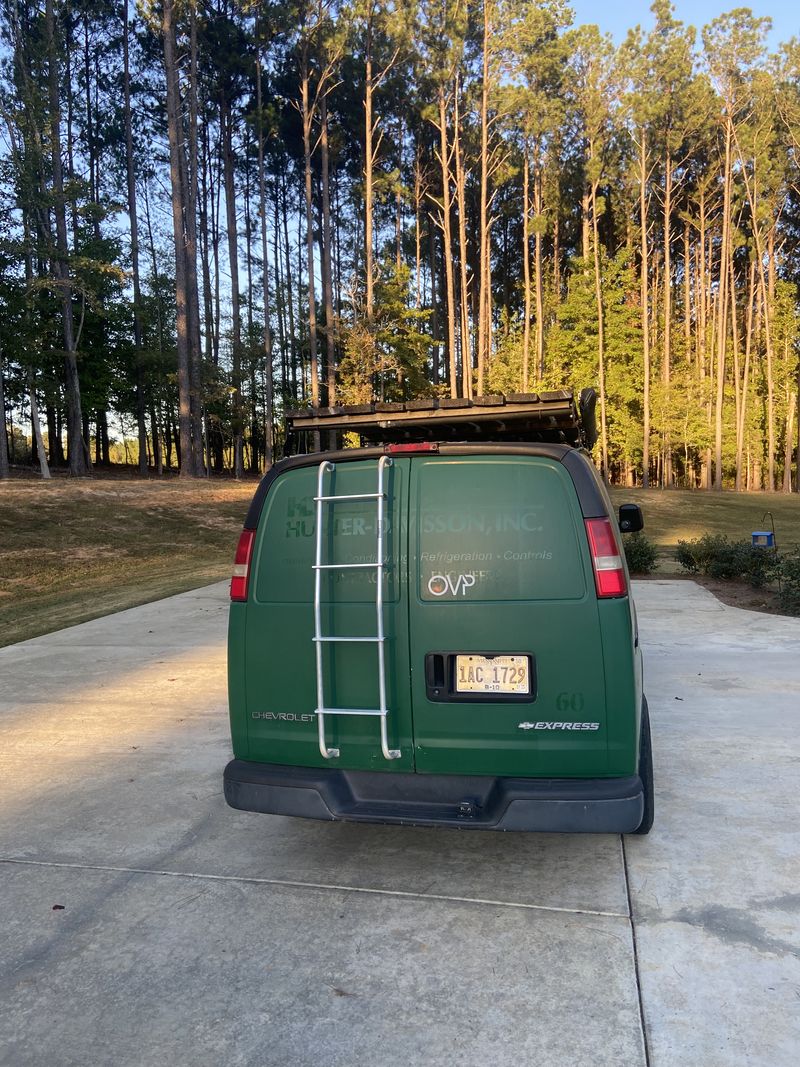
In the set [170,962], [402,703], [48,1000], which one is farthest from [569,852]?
[48,1000]

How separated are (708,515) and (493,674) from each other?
94.6ft

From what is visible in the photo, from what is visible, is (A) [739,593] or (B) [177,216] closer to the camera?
(A) [739,593]

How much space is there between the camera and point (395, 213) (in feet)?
149

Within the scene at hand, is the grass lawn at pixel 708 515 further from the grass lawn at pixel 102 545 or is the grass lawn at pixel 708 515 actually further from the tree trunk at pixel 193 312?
the tree trunk at pixel 193 312

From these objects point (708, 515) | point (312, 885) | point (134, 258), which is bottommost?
point (708, 515)

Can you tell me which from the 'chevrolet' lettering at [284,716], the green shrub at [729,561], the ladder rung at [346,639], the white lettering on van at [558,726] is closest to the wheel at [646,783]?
the white lettering on van at [558,726]

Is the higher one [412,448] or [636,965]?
[412,448]

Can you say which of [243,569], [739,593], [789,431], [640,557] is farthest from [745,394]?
[243,569]

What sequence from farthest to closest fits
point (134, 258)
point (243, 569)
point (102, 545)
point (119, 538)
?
point (134, 258), point (119, 538), point (102, 545), point (243, 569)

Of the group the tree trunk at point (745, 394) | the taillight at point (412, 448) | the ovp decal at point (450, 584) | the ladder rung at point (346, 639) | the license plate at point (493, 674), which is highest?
the tree trunk at point (745, 394)

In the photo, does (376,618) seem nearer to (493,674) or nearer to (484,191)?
(493,674)

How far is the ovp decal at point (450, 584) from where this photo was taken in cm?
312

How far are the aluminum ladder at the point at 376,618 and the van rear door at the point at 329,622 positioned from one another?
2 cm

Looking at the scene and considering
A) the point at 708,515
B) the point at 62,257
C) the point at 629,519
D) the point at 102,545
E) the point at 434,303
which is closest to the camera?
the point at 629,519
